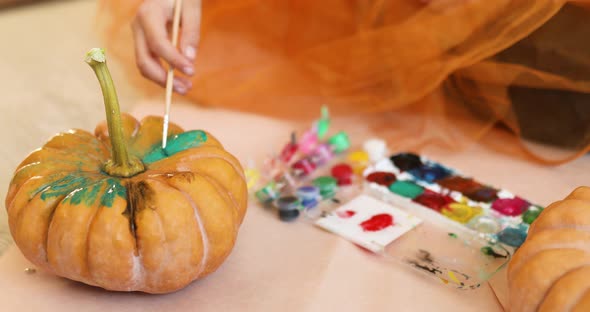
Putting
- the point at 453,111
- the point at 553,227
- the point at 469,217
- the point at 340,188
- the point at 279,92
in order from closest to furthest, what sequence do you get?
the point at 553,227
the point at 469,217
the point at 340,188
the point at 453,111
the point at 279,92

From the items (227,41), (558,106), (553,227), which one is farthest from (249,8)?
(553,227)

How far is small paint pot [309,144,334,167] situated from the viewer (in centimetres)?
118

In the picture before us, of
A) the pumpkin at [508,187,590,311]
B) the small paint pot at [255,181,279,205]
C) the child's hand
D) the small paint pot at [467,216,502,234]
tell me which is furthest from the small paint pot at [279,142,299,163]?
the pumpkin at [508,187,590,311]

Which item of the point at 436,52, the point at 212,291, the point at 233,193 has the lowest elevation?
the point at 212,291

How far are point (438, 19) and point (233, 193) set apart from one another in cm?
53

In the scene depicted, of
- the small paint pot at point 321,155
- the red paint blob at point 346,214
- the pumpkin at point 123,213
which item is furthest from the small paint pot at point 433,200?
the pumpkin at point 123,213

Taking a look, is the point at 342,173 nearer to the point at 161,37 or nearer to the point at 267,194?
the point at 267,194

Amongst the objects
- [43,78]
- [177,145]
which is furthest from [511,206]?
[43,78]

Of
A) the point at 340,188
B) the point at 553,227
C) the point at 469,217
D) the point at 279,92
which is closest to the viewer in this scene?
the point at 553,227

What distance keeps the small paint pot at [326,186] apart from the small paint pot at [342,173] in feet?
0.05

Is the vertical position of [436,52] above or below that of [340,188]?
above

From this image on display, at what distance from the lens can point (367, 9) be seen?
4.13 feet

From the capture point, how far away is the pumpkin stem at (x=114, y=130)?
794mm

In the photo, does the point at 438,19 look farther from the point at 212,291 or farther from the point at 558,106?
the point at 212,291
